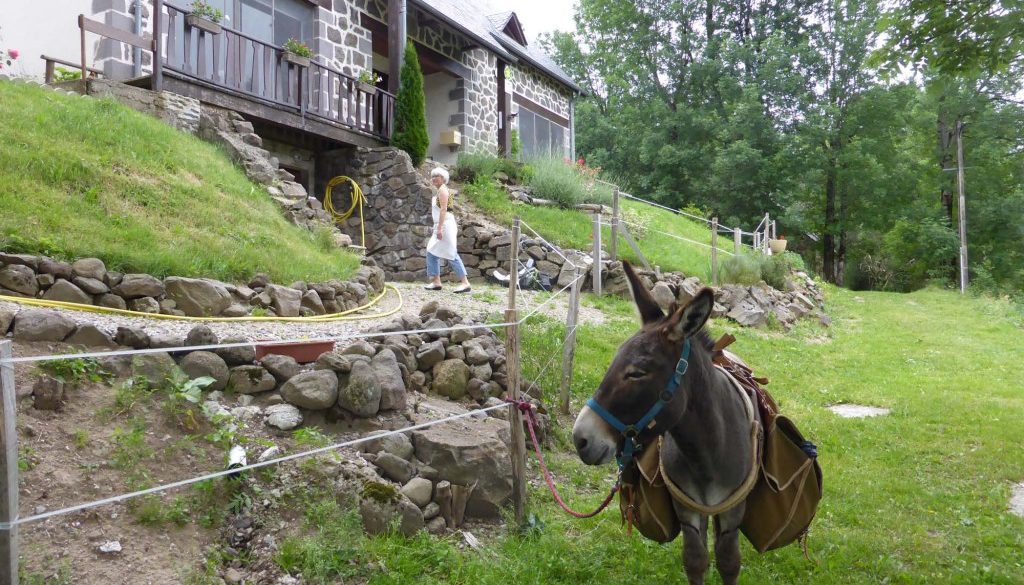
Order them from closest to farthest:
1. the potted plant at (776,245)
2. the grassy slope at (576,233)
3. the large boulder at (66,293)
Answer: the large boulder at (66,293), the grassy slope at (576,233), the potted plant at (776,245)

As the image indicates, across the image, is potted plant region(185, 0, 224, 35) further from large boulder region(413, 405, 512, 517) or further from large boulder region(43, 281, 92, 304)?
large boulder region(413, 405, 512, 517)

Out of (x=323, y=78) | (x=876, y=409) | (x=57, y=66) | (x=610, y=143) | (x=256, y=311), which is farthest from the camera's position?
(x=610, y=143)

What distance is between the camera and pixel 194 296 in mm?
5547

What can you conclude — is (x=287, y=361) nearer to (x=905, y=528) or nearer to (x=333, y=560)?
(x=333, y=560)

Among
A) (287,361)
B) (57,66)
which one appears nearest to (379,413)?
(287,361)

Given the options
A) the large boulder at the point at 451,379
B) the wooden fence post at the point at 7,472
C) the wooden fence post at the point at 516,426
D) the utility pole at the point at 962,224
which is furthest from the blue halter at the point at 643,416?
the utility pole at the point at 962,224

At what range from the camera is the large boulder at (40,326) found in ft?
12.9

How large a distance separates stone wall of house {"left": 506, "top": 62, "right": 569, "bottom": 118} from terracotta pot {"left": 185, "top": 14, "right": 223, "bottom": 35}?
10.0 m

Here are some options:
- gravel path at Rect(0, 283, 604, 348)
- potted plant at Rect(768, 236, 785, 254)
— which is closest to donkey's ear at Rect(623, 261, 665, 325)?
gravel path at Rect(0, 283, 604, 348)

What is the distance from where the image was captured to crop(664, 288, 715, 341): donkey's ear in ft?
8.30

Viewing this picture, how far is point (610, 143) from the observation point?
3238 cm

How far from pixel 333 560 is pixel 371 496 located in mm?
467

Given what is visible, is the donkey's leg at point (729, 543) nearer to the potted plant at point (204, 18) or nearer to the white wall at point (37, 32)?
the potted plant at point (204, 18)

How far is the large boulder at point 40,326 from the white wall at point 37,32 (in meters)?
8.11
